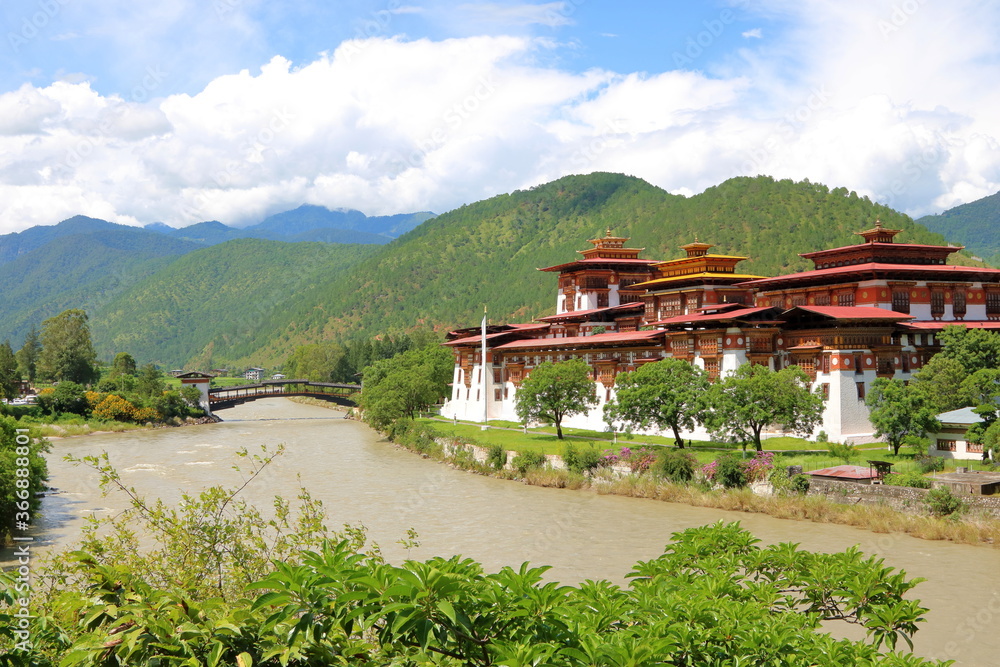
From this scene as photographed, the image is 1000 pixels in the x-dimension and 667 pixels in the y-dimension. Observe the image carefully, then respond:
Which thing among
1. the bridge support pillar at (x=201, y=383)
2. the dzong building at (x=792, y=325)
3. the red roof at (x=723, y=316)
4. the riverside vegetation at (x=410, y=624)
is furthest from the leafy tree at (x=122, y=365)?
the riverside vegetation at (x=410, y=624)

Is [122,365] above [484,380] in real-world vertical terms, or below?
above

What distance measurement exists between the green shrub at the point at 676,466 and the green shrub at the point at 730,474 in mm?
1479

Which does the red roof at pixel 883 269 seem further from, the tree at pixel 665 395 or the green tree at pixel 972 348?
the tree at pixel 665 395

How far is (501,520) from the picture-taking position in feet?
109

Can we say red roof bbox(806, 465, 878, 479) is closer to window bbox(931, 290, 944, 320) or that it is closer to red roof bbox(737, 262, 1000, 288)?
red roof bbox(737, 262, 1000, 288)

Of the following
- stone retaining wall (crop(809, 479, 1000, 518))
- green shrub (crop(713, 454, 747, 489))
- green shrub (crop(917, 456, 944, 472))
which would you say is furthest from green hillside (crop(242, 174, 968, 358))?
stone retaining wall (crop(809, 479, 1000, 518))

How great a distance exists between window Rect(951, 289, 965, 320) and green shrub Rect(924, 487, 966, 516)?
83.8 ft

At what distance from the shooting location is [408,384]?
6806 centimetres

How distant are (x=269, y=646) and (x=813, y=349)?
137 ft

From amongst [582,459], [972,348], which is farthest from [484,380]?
[972,348]

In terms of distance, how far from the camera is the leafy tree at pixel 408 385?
219 ft

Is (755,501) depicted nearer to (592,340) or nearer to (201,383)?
(592,340)

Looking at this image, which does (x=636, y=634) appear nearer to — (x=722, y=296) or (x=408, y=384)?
(x=722, y=296)

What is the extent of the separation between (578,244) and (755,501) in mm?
137092
